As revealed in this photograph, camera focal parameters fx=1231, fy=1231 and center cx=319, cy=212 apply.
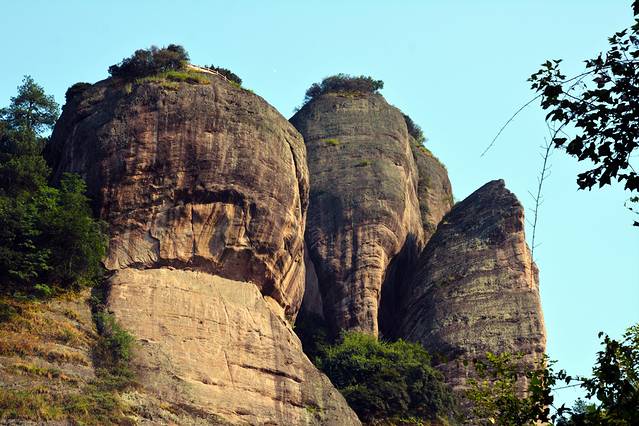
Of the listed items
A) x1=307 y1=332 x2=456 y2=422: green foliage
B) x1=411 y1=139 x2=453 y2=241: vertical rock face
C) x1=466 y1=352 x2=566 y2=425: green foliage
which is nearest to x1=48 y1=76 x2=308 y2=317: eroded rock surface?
x1=307 y1=332 x2=456 y2=422: green foliage

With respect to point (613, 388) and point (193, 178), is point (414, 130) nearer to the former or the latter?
point (193, 178)

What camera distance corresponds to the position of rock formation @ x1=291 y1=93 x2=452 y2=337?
54500 millimetres

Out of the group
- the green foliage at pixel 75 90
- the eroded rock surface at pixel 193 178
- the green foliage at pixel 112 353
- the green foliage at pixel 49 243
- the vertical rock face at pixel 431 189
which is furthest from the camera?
the vertical rock face at pixel 431 189

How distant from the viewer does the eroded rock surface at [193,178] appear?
43.3 metres

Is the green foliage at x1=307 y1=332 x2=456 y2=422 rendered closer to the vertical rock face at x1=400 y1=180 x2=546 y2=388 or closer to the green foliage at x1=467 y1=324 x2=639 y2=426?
the vertical rock face at x1=400 y1=180 x2=546 y2=388

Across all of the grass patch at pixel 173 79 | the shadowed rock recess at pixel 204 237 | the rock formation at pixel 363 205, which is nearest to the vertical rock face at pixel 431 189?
the rock formation at pixel 363 205

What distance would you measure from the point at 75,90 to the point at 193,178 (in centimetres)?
845

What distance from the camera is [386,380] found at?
48031 millimetres

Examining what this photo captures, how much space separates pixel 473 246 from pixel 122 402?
23.0 m

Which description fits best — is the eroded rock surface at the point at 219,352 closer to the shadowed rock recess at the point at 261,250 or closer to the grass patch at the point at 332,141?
the shadowed rock recess at the point at 261,250

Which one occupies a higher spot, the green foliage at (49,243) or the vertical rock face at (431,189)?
the vertical rock face at (431,189)

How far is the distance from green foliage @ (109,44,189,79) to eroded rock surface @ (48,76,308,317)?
0.66 metres

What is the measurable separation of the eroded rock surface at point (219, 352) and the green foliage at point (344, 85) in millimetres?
22660

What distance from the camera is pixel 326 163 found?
59.2 metres
